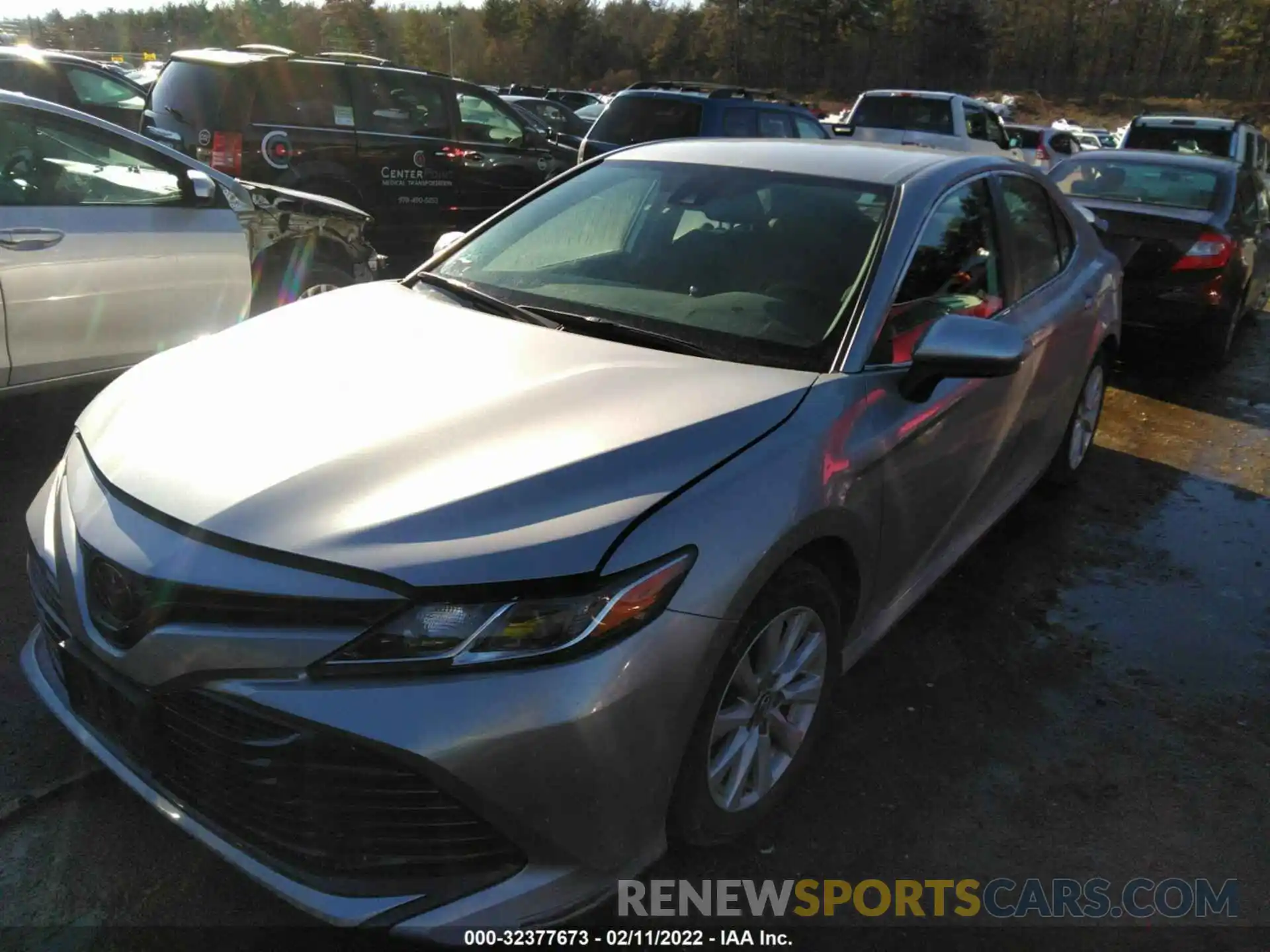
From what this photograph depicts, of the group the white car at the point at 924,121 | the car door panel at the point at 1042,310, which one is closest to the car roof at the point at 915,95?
the white car at the point at 924,121

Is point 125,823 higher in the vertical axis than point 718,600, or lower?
lower

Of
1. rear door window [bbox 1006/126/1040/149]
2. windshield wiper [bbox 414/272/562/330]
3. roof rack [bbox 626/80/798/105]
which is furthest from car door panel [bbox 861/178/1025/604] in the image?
rear door window [bbox 1006/126/1040/149]

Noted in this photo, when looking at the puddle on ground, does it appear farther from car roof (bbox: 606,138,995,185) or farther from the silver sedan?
car roof (bbox: 606,138,995,185)

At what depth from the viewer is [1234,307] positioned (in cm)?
737

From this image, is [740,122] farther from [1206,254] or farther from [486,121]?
[1206,254]

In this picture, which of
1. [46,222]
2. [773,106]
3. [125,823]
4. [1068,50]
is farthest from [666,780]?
[1068,50]

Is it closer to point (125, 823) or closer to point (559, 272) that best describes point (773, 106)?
point (559, 272)

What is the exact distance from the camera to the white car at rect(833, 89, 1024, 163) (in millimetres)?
14297

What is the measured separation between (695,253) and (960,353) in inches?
38.1

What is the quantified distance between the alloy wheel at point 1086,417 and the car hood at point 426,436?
281cm

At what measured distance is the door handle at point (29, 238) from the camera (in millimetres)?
4078

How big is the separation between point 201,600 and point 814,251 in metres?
2.02

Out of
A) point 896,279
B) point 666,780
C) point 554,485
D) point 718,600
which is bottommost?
point 666,780

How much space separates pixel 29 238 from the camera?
13.6 feet
